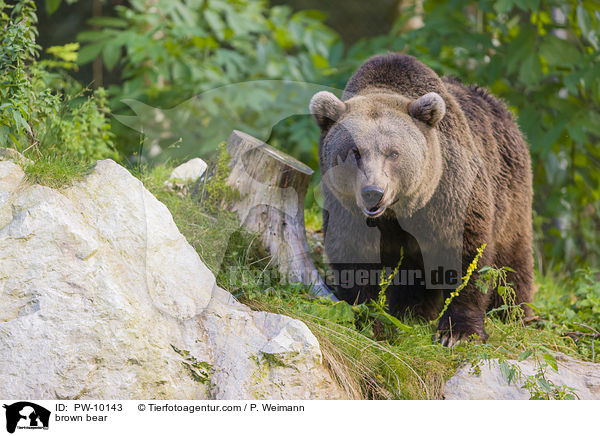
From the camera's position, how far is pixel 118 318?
2965 mm

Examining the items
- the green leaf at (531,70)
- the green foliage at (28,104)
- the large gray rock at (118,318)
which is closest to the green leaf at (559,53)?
the green leaf at (531,70)

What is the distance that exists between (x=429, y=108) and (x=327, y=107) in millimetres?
570

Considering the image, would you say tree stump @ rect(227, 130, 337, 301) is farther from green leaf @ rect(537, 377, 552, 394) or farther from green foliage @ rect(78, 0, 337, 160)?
green foliage @ rect(78, 0, 337, 160)

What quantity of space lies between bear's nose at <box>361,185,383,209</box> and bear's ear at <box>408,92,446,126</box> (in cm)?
58

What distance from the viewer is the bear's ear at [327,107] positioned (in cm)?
364

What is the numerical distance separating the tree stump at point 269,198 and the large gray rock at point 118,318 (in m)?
0.75

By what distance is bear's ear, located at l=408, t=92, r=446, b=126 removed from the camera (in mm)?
3539

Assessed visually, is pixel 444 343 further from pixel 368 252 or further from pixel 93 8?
pixel 93 8

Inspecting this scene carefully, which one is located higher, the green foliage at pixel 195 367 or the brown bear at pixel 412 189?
the brown bear at pixel 412 189

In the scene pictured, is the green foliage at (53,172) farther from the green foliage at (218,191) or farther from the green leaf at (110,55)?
the green leaf at (110,55)

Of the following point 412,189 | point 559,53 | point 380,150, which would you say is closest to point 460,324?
point 412,189

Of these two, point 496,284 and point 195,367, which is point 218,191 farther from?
point 496,284

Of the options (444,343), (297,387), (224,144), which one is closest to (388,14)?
Answer: (224,144)

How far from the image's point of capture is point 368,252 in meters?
3.91
